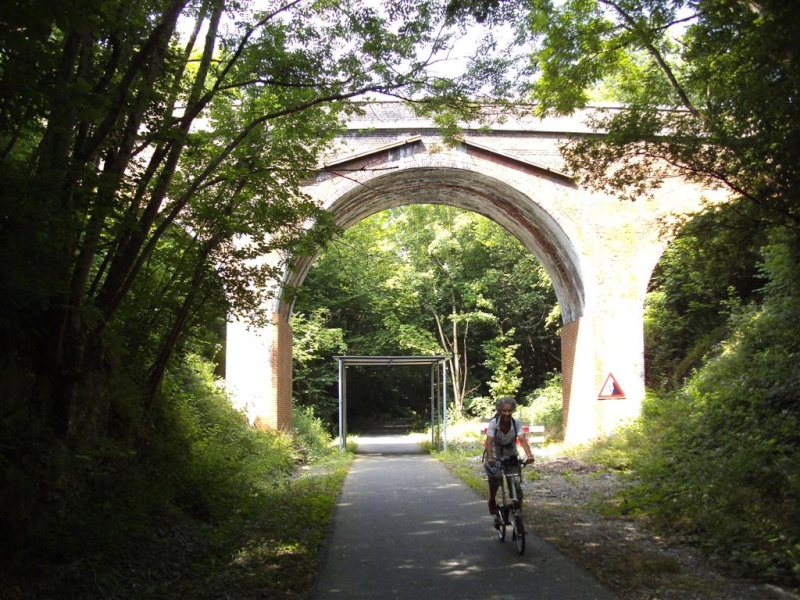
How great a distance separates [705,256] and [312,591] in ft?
20.7

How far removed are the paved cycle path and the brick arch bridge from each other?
7.81 meters

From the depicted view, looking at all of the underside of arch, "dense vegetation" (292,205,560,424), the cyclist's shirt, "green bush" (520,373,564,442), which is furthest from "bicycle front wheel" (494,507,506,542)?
"dense vegetation" (292,205,560,424)

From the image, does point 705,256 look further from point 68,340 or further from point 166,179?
point 68,340

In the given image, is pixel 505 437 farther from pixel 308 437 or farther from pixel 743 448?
pixel 308 437

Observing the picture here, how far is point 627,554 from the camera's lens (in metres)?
6.93

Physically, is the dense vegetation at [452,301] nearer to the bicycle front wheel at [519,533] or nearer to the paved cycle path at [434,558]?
the paved cycle path at [434,558]

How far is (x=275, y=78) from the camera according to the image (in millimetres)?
8781

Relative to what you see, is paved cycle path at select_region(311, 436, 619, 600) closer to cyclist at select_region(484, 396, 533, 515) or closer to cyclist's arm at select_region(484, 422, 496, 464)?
cyclist at select_region(484, 396, 533, 515)

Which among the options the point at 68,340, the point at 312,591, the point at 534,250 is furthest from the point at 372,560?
the point at 534,250

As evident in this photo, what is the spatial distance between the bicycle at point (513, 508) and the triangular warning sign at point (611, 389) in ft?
33.0

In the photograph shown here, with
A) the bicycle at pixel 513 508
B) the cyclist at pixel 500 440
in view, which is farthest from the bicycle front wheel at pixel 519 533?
the cyclist at pixel 500 440

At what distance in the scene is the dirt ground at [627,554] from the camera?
555cm

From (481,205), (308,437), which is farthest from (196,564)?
(481,205)

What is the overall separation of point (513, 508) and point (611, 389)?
10.8 meters
